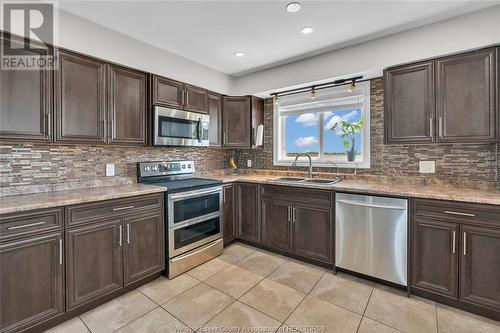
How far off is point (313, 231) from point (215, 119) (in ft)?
6.74

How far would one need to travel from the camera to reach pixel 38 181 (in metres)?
2.12

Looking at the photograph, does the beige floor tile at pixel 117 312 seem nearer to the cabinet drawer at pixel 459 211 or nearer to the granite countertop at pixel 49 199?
the granite countertop at pixel 49 199


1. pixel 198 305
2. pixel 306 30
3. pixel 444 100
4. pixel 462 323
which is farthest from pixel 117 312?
pixel 444 100

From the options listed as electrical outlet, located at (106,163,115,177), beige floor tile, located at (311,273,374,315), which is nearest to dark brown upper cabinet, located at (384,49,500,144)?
beige floor tile, located at (311,273,374,315)

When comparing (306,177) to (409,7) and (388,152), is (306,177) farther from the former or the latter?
(409,7)

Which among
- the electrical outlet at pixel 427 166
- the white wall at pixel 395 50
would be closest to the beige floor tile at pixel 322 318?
the electrical outlet at pixel 427 166

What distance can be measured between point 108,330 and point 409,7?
11.5ft

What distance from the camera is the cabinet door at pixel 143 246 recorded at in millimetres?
2195

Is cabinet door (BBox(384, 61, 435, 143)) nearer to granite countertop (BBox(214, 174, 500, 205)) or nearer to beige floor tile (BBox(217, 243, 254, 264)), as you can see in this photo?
granite countertop (BBox(214, 174, 500, 205))

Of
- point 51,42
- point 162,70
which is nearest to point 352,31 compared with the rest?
point 162,70

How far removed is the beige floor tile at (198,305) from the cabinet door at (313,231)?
42.4 inches

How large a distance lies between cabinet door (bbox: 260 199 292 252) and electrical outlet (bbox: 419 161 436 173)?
1.49 metres

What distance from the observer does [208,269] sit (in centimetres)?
270

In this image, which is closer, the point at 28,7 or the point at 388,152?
the point at 28,7
